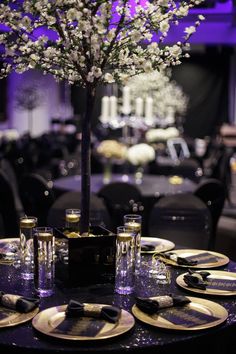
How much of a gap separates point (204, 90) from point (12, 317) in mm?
16701

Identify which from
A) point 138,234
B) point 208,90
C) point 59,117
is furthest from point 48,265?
point 208,90

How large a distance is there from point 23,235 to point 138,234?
1.57 ft

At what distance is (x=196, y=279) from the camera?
7.07 feet

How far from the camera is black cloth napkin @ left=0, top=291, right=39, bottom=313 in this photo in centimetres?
185

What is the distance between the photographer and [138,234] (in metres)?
2.31

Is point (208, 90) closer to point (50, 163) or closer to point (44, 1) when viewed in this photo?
point (50, 163)

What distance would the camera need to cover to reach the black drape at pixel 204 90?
58.0 ft

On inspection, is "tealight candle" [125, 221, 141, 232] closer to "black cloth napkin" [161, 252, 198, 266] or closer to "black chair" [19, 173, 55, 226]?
"black cloth napkin" [161, 252, 198, 266]

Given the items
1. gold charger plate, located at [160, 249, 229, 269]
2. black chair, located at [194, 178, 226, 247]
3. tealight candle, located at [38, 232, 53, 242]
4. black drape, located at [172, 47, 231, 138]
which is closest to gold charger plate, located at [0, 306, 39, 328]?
tealight candle, located at [38, 232, 53, 242]

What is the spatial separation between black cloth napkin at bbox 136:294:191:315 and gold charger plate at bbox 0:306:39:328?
1.17 ft

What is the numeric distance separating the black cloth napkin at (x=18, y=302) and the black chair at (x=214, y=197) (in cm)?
265

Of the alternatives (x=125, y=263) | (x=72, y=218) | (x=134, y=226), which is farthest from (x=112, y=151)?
(x=125, y=263)

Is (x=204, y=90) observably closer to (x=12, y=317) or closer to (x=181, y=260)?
(x=181, y=260)

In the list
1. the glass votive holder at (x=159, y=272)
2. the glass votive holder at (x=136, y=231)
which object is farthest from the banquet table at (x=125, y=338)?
the glass votive holder at (x=136, y=231)
